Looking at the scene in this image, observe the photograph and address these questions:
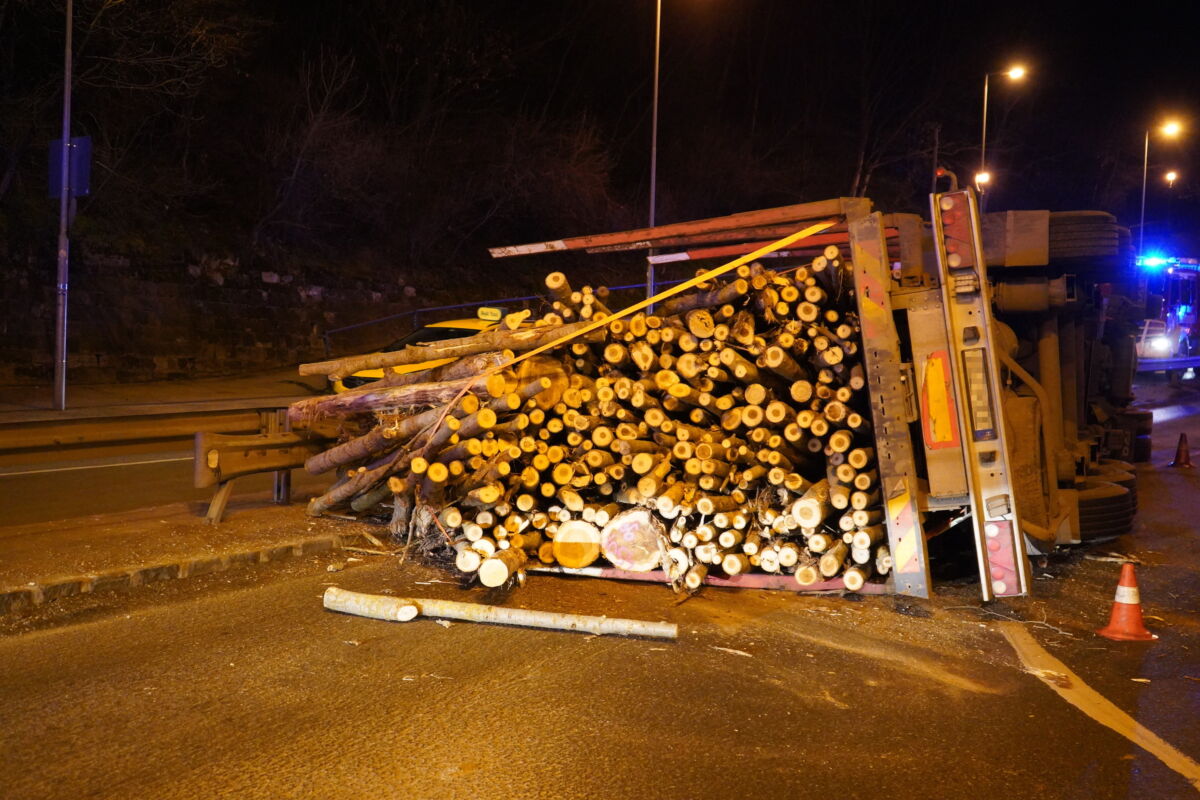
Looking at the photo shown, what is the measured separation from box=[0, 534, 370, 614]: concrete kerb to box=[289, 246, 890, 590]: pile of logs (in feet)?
2.87

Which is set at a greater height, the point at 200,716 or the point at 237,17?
the point at 237,17

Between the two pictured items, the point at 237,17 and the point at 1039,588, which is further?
the point at 237,17

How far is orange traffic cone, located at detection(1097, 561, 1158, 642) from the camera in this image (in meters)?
5.98

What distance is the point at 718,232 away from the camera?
7.34 metres

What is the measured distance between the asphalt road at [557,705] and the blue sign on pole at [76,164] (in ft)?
43.9

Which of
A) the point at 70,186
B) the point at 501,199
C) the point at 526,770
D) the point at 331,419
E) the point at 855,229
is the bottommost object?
the point at 526,770

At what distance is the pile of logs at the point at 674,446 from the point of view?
6547 millimetres

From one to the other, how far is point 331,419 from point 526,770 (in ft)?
16.2

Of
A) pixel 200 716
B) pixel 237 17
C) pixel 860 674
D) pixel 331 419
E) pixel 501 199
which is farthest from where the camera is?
pixel 501 199

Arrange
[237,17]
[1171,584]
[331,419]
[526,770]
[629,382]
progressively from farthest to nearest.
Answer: [237,17] → [331,419] → [1171,584] → [629,382] → [526,770]

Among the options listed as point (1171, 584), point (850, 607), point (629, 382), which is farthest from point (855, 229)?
point (1171, 584)

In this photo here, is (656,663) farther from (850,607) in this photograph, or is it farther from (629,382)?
(629,382)

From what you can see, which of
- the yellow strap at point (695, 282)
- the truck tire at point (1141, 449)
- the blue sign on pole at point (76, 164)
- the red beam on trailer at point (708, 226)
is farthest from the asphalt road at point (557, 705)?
the blue sign on pole at point (76, 164)

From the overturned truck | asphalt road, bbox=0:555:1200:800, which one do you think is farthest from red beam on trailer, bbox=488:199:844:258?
asphalt road, bbox=0:555:1200:800
